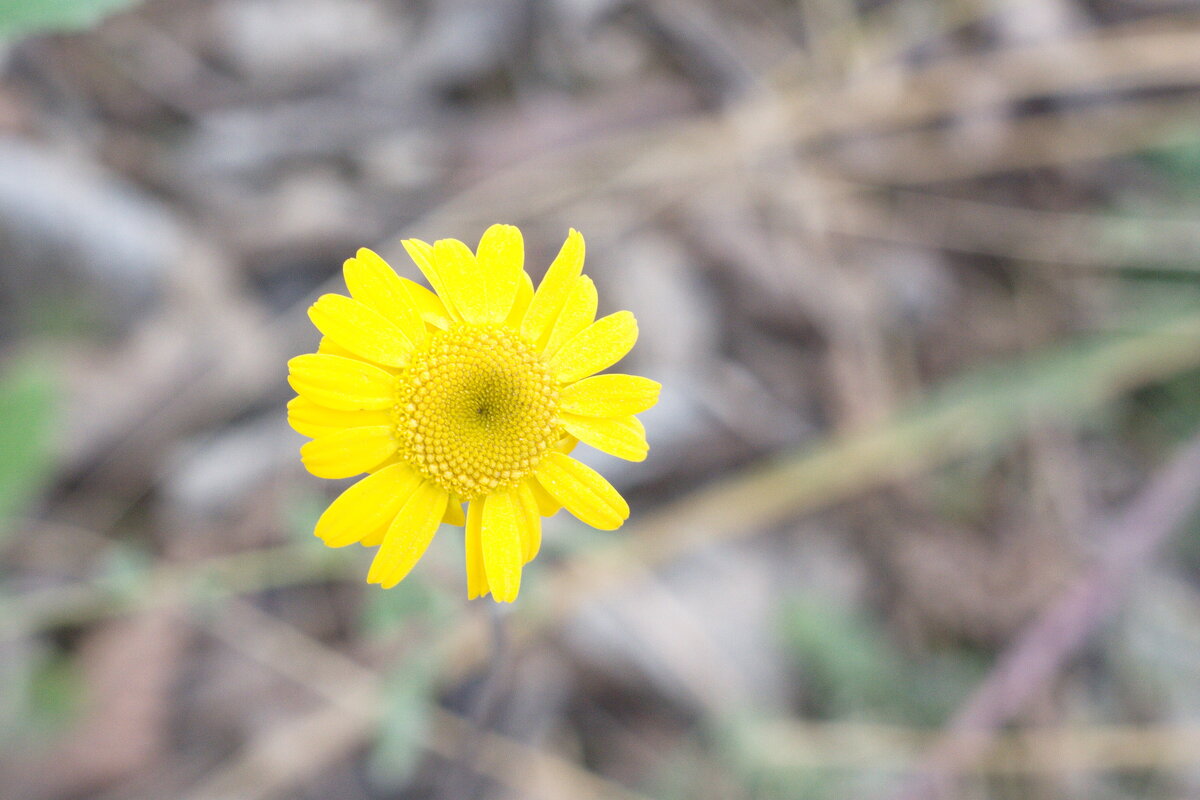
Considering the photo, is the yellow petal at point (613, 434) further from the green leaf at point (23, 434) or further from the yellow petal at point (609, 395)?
the green leaf at point (23, 434)

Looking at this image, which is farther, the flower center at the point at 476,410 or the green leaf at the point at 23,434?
the green leaf at the point at 23,434

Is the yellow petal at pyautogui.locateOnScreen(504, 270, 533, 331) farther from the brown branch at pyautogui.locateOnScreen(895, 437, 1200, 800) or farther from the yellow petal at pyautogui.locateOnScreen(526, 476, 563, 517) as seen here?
the brown branch at pyautogui.locateOnScreen(895, 437, 1200, 800)

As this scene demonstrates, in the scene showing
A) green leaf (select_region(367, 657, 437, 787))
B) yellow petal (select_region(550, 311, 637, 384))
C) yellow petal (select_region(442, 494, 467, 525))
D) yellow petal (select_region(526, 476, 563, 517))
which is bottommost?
green leaf (select_region(367, 657, 437, 787))

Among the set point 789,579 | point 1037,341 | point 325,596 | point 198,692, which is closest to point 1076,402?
point 1037,341

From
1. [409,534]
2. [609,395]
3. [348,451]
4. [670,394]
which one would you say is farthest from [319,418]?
[670,394]

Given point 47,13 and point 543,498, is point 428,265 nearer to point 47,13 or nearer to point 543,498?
point 543,498

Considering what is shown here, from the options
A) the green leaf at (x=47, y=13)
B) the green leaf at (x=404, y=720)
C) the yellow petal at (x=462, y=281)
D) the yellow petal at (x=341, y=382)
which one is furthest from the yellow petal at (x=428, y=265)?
the green leaf at (x=404, y=720)

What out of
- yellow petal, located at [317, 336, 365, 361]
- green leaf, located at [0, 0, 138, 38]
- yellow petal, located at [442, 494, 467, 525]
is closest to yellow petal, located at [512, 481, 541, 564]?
yellow petal, located at [442, 494, 467, 525]
